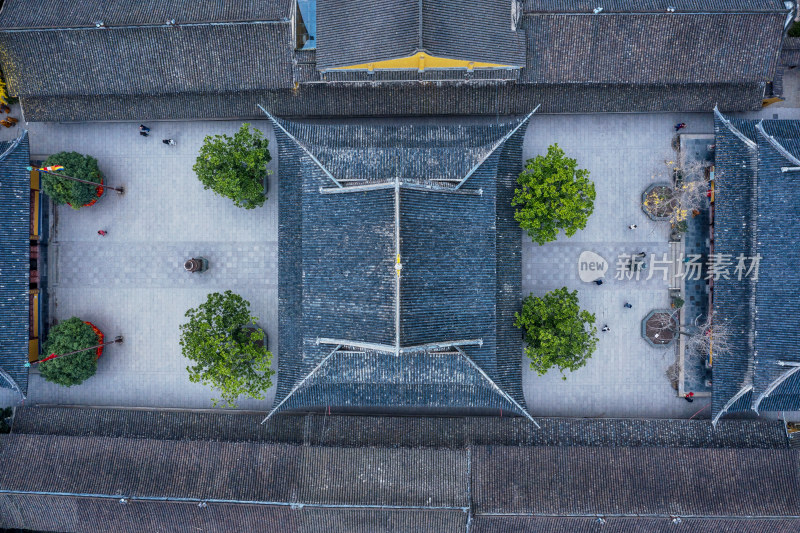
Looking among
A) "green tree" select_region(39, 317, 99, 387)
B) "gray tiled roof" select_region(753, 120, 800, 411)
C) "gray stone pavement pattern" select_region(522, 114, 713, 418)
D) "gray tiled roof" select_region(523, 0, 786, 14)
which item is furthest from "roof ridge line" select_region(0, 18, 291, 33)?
"gray tiled roof" select_region(753, 120, 800, 411)

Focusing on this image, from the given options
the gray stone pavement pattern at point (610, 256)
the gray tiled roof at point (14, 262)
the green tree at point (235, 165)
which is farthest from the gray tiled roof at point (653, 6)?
the gray tiled roof at point (14, 262)

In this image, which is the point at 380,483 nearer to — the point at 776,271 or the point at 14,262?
the point at 776,271

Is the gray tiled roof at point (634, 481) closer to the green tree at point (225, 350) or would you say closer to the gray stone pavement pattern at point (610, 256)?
the gray stone pavement pattern at point (610, 256)

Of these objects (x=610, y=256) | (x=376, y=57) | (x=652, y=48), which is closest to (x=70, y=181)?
(x=376, y=57)

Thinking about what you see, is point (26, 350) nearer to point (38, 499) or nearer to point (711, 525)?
point (38, 499)

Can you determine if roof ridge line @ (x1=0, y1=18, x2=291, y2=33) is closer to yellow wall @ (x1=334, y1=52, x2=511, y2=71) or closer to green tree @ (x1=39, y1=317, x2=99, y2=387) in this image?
yellow wall @ (x1=334, y1=52, x2=511, y2=71)

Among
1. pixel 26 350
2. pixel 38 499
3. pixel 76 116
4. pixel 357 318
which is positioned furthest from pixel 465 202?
pixel 38 499
